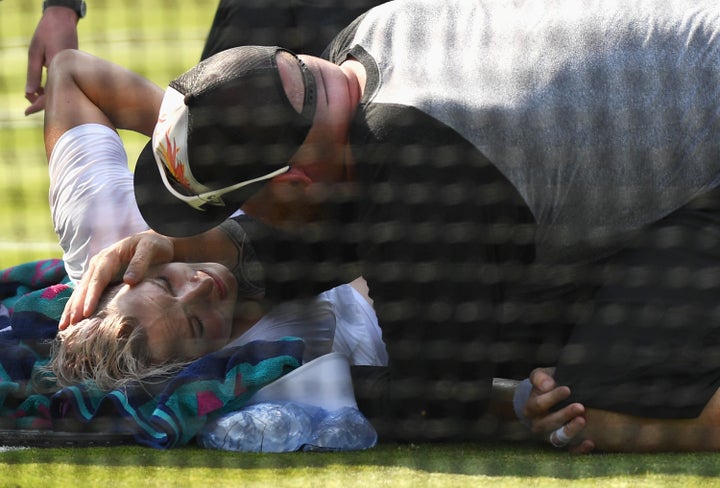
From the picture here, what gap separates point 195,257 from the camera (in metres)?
1.87

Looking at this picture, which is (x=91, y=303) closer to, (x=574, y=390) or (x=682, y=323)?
(x=574, y=390)

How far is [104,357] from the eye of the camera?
164cm

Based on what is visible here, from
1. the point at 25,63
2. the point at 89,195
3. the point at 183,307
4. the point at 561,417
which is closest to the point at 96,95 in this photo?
the point at 89,195

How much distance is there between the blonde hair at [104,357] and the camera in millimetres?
1628

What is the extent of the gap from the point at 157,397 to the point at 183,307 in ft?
0.66

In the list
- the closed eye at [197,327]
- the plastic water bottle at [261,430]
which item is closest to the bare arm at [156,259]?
the closed eye at [197,327]

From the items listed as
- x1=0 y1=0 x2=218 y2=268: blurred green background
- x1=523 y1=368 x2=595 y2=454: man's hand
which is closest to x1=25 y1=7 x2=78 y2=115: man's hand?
x1=0 y1=0 x2=218 y2=268: blurred green background

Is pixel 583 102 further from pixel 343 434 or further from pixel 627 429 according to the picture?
pixel 343 434

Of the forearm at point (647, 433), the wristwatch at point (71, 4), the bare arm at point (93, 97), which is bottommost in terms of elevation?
the forearm at point (647, 433)

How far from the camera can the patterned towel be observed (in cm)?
151

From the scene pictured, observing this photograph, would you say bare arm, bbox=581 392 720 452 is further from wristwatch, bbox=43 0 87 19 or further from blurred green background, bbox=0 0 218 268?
blurred green background, bbox=0 0 218 268

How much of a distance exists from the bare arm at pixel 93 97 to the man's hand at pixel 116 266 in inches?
17.4

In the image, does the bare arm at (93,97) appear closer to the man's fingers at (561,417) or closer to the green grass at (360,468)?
the green grass at (360,468)

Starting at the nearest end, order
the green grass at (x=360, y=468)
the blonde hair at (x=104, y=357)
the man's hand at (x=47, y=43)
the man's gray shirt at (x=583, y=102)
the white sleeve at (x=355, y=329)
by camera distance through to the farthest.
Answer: the green grass at (x=360, y=468)
the man's gray shirt at (x=583, y=102)
the blonde hair at (x=104, y=357)
the white sleeve at (x=355, y=329)
the man's hand at (x=47, y=43)
